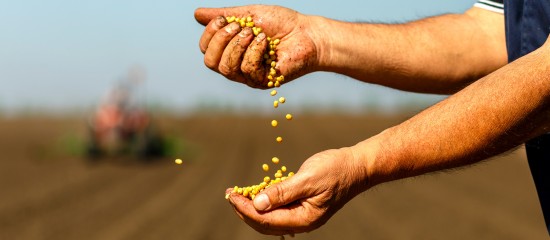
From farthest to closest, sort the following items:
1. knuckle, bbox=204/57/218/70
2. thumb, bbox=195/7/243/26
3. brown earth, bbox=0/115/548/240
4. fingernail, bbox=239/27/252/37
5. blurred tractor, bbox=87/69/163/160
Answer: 1. blurred tractor, bbox=87/69/163/160
2. brown earth, bbox=0/115/548/240
3. thumb, bbox=195/7/243/26
4. knuckle, bbox=204/57/218/70
5. fingernail, bbox=239/27/252/37

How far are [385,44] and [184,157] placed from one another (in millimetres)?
14086

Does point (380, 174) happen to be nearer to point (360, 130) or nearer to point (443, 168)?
point (443, 168)

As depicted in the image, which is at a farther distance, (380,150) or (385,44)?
(385,44)

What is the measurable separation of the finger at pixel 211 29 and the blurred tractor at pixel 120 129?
13047 millimetres

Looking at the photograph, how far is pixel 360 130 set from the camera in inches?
1060

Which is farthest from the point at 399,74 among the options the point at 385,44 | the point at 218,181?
the point at 218,181

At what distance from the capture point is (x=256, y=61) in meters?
3.26

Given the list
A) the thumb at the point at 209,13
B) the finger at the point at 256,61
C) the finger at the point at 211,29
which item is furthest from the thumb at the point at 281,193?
the thumb at the point at 209,13

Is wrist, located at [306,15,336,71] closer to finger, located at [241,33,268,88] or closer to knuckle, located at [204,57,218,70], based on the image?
finger, located at [241,33,268,88]

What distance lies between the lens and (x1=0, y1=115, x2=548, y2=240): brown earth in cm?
899

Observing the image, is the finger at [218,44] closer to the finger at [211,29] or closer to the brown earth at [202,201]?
the finger at [211,29]

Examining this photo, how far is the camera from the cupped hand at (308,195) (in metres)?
2.77

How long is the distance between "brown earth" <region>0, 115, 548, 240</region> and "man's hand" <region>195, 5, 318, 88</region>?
2.09 metres

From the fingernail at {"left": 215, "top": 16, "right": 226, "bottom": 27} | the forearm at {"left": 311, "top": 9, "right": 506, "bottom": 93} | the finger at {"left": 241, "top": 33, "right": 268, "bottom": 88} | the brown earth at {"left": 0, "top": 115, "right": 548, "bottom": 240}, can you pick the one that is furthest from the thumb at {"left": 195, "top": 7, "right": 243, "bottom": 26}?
the brown earth at {"left": 0, "top": 115, "right": 548, "bottom": 240}
